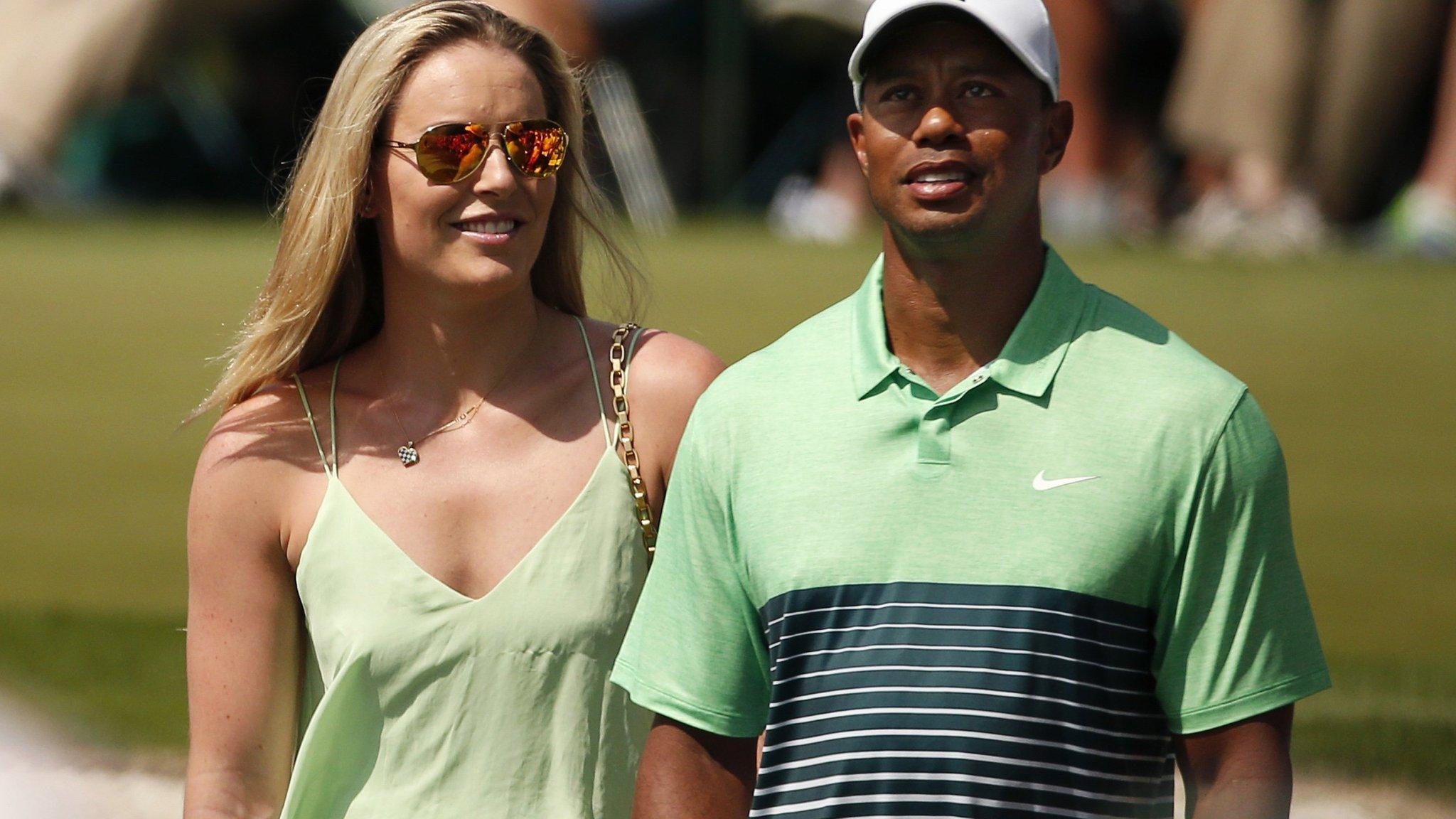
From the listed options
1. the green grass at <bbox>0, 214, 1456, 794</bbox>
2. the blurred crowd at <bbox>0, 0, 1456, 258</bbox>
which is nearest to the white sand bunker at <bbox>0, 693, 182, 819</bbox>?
the green grass at <bbox>0, 214, 1456, 794</bbox>

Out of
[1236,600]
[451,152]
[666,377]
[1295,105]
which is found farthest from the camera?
[1295,105]

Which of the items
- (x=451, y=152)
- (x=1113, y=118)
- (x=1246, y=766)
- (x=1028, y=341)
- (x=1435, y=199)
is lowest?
(x=1246, y=766)

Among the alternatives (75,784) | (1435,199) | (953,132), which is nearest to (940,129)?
(953,132)

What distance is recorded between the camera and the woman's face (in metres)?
2.87

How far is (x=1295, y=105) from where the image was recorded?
1288 cm

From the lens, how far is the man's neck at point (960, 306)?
2246mm

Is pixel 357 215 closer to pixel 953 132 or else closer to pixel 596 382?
pixel 596 382

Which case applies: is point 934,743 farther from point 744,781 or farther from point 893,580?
point 744,781

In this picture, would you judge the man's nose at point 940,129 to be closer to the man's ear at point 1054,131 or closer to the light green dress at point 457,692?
the man's ear at point 1054,131

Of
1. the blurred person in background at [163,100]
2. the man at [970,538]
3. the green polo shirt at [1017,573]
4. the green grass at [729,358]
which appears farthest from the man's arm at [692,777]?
the blurred person in background at [163,100]

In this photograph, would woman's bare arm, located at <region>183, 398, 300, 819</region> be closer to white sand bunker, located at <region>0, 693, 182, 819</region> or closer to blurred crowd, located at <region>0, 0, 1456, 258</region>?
white sand bunker, located at <region>0, 693, 182, 819</region>

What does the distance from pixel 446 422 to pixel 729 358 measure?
→ 6.54 meters

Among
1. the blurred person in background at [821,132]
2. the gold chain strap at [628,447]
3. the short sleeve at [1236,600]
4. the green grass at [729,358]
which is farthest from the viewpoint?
the blurred person in background at [821,132]

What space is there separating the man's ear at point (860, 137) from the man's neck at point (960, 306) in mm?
115
